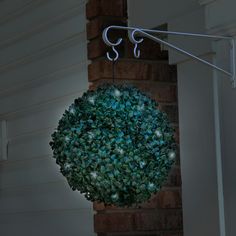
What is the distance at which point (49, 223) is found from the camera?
13.7 ft

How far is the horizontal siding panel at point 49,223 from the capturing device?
3.84m

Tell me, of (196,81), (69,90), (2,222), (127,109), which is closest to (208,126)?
(196,81)

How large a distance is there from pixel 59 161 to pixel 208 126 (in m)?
0.63

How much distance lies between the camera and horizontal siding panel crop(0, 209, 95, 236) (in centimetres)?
384

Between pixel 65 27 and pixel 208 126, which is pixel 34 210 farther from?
pixel 208 126

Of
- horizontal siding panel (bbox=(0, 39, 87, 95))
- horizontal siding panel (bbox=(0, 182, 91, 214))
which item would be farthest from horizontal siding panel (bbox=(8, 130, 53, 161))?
horizontal siding panel (bbox=(0, 39, 87, 95))

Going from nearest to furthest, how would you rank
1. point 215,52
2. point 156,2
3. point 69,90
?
point 215,52, point 156,2, point 69,90

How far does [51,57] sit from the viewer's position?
4246 millimetres

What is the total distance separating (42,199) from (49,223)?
152mm

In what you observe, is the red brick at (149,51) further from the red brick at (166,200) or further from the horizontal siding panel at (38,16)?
the red brick at (166,200)

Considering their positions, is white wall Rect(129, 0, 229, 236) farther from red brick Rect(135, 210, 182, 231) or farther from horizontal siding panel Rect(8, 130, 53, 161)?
horizontal siding panel Rect(8, 130, 53, 161)

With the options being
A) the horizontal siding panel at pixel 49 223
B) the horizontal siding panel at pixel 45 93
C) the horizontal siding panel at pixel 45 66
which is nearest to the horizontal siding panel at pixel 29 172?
the horizontal siding panel at pixel 49 223

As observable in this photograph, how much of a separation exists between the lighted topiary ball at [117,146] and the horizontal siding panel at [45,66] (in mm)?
1143

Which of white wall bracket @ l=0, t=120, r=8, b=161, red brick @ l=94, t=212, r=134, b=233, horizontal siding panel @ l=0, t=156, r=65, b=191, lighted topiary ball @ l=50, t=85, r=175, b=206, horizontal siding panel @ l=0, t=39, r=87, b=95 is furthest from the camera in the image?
white wall bracket @ l=0, t=120, r=8, b=161
